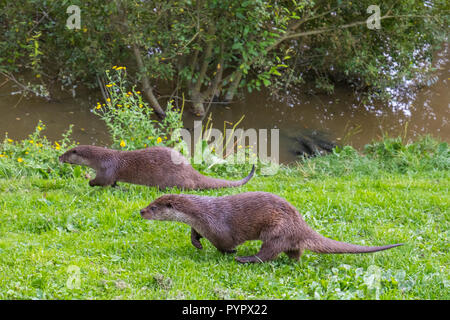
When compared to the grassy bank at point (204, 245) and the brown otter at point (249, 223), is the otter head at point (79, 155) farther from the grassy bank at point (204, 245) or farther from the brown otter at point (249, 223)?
the brown otter at point (249, 223)

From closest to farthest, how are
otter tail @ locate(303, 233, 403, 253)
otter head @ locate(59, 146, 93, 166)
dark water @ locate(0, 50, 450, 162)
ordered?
otter tail @ locate(303, 233, 403, 253), otter head @ locate(59, 146, 93, 166), dark water @ locate(0, 50, 450, 162)

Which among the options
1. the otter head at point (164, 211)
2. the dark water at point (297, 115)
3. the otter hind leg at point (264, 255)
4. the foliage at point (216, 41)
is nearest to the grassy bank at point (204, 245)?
Answer: the otter hind leg at point (264, 255)

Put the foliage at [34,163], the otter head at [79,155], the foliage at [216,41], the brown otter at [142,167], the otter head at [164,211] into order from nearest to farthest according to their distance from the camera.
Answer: the otter head at [164,211], the brown otter at [142,167], the otter head at [79,155], the foliage at [34,163], the foliage at [216,41]

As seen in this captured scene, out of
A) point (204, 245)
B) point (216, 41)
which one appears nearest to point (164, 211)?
point (204, 245)

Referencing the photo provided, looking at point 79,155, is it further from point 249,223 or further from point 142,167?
point 249,223

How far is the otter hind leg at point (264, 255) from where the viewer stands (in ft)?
12.0

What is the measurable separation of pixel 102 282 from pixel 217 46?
6262 millimetres

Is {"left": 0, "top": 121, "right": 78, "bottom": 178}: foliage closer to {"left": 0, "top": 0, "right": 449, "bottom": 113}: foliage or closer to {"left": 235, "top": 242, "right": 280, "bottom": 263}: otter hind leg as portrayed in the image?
{"left": 0, "top": 0, "right": 449, "bottom": 113}: foliage

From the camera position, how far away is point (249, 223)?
3721mm

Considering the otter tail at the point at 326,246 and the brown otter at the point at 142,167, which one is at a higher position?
the brown otter at the point at 142,167

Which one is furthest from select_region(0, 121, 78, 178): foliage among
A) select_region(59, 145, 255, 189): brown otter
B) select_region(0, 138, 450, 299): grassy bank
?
select_region(59, 145, 255, 189): brown otter

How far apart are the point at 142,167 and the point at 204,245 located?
5.18 feet

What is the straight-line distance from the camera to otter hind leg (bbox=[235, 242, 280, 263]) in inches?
144
